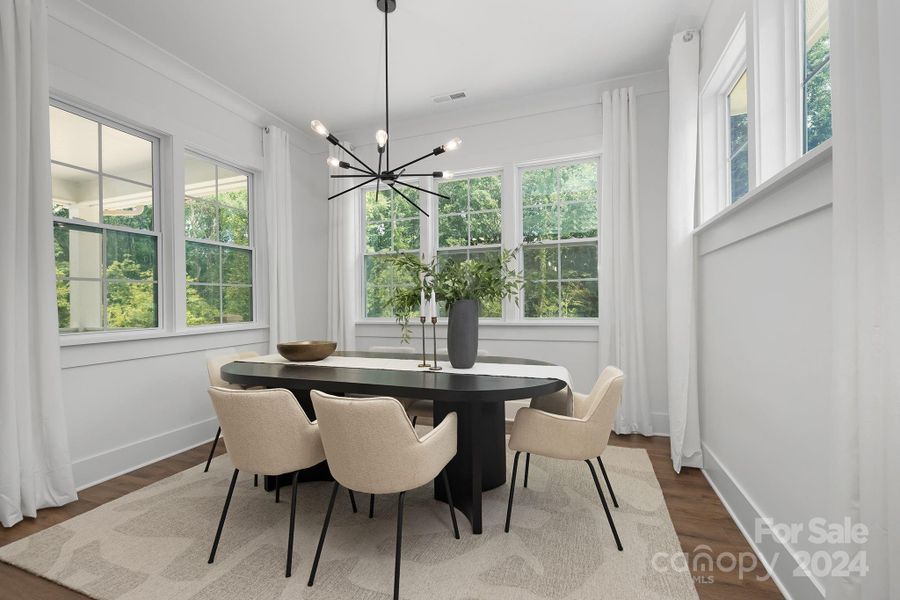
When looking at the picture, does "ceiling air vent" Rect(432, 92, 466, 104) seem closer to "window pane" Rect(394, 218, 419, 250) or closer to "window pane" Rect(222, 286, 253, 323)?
"window pane" Rect(394, 218, 419, 250)

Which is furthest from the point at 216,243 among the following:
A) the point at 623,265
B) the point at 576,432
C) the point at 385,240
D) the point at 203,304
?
the point at 623,265

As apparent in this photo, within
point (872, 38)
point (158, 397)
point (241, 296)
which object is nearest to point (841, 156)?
point (872, 38)

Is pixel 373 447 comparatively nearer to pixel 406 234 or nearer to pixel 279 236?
pixel 279 236

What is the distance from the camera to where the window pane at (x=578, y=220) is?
390 centimetres

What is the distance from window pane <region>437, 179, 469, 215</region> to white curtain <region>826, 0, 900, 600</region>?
3397mm

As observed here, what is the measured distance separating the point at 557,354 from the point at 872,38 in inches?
124

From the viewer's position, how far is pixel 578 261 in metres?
3.94

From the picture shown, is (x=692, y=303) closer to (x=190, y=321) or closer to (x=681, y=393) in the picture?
(x=681, y=393)

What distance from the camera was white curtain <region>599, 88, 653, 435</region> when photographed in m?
3.53

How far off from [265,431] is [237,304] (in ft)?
8.46

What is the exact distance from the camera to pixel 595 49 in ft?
10.6

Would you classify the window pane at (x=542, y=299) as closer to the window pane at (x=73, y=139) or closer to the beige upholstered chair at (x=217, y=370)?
the beige upholstered chair at (x=217, y=370)

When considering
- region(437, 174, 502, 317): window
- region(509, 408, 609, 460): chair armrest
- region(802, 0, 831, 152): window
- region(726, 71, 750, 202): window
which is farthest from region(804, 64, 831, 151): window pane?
region(437, 174, 502, 317): window

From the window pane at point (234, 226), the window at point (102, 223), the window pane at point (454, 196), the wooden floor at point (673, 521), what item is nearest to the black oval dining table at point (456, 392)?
the wooden floor at point (673, 521)
